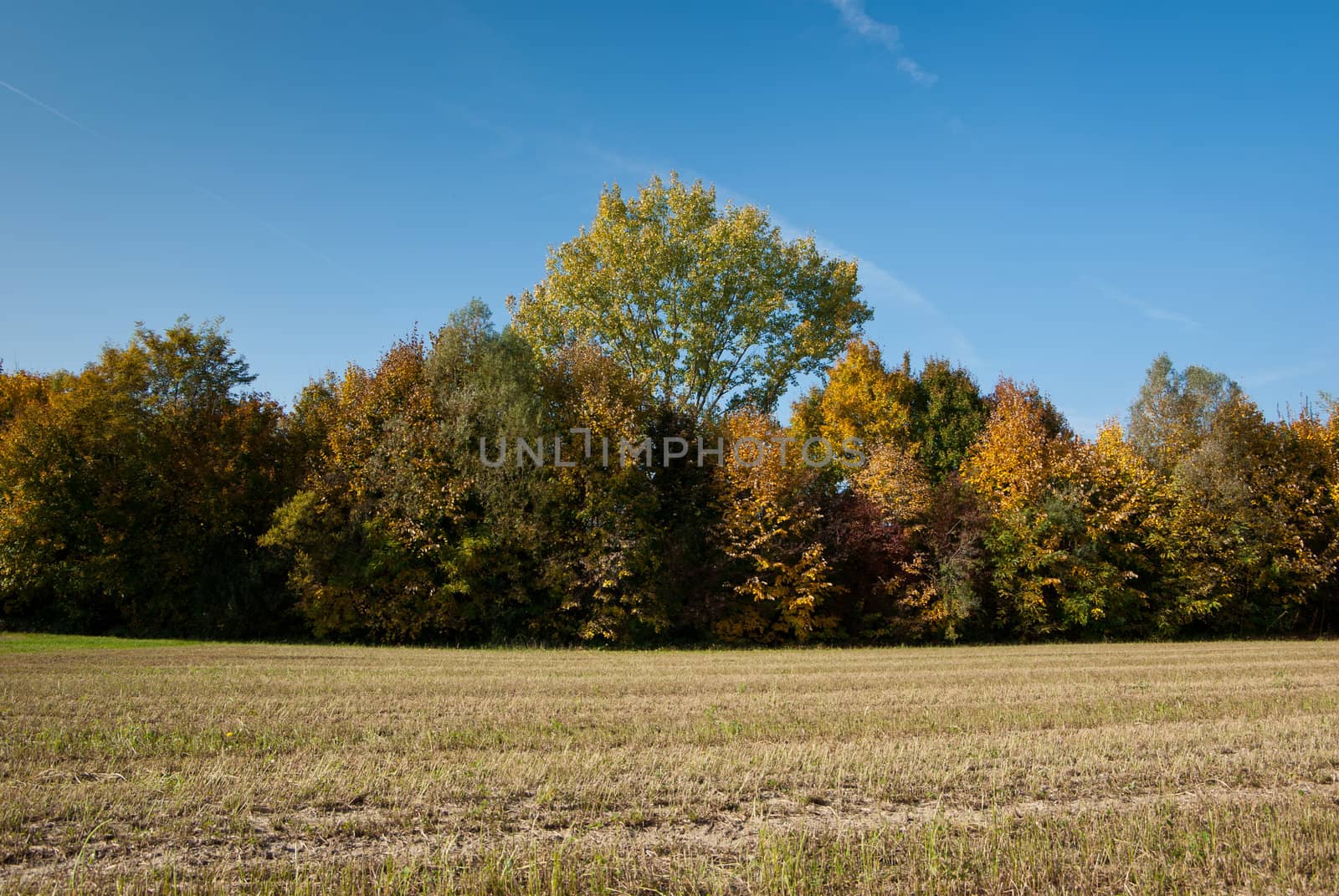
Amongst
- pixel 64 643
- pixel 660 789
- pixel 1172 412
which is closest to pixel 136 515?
pixel 64 643

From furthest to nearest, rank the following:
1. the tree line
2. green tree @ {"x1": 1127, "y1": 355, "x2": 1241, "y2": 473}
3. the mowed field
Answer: green tree @ {"x1": 1127, "y1": 355, "x2": 1241, "y2": 473}, the tree line, the mowed field

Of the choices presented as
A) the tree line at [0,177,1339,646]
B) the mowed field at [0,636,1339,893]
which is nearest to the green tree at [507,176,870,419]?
the tree line at [0,177,1339,646]

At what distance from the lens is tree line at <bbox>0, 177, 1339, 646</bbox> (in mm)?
27922

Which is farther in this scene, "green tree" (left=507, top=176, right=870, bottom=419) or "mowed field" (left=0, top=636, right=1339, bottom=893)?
"green tree" (left=507, top=176, right=870, bottom=419)

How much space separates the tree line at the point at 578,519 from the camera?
2792 cm

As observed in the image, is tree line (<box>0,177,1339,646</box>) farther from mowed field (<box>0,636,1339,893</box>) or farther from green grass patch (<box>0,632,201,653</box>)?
mowed field (<box>0,636,1339,893</box>)

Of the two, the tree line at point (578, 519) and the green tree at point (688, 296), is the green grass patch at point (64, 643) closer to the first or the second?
the tree line at point (578, 519)

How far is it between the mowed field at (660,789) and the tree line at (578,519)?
1442cm

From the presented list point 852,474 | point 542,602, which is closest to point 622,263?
point 852,474

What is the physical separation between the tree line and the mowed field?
47.3 feet

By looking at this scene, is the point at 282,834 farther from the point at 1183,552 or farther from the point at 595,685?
the point at 1183,552

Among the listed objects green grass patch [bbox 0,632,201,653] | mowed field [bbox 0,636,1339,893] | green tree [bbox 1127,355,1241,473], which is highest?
Answer: green tree [bbox 1127,355,1241,473]

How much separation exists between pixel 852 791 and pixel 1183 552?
32.8m

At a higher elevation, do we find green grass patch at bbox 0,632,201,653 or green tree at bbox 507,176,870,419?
green tree at bbox 507,176,870,419
